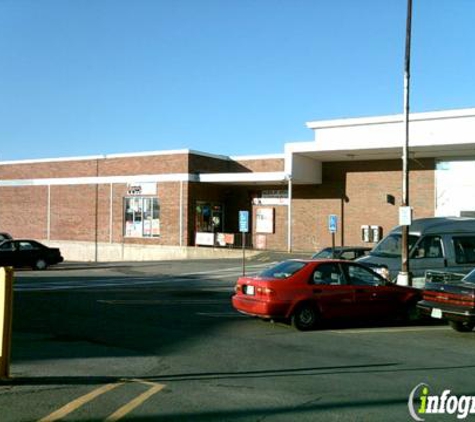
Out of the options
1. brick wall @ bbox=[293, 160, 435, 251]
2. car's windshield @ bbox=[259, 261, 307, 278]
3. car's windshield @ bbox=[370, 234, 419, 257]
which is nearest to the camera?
car's windshield @ bbox=[259, 261, 307, 278]

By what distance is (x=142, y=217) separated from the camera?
43.5 metres

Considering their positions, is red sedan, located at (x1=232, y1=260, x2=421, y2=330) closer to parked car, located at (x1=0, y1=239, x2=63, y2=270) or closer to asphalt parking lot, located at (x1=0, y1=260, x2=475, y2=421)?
asphalt parking lot, located at (x1=0, y1=260, x2=475, y2=421)

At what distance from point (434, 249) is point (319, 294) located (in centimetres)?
550

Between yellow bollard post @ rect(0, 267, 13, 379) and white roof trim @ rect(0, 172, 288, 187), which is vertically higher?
white roof trim @ rect(0, 172, 288, 187)

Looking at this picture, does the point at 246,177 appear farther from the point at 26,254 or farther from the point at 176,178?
the point at 26,254

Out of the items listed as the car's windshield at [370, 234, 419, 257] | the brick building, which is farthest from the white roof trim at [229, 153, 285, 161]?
the car's windshield at [370, 234, 419, 257]

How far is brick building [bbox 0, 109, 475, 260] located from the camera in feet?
117

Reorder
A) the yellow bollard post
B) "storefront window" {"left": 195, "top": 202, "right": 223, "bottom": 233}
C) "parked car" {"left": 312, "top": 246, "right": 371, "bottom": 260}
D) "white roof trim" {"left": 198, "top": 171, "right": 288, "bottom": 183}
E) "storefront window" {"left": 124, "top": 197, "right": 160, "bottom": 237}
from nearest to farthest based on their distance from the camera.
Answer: the yellow bollard post
"parked car" {"left": 312, "top": 246, "right": 371, "bottom": 260}
"white roof trim" {"left": 198, "top": 171, "right": 288, "bottom": 183}
"storefront window" {"left": 195, "top": 202, "right": 223, "bottom": 233}
"storefront window" {"left": 124, "top": 197, "right": 160, "bottom": 237}

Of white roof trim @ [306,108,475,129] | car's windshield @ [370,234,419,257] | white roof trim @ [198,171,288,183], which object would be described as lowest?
car's windshield @ [370,234,419,257]

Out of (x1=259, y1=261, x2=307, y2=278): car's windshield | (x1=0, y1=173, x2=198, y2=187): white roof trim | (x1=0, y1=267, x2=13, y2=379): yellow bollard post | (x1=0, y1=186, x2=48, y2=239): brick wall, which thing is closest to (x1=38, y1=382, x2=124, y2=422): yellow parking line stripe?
(x1=0, y1=267, x2=13, y2=379): yellow bollard post

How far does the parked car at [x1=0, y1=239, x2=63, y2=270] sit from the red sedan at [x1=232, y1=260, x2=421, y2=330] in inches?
807

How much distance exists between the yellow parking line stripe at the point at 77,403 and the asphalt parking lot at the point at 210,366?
10mm

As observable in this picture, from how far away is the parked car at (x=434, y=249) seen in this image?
53.1 ft

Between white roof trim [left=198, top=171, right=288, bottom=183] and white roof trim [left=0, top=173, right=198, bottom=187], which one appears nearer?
white roof trim [left=198, top=171, right=288, bottom=183]
